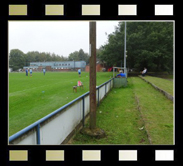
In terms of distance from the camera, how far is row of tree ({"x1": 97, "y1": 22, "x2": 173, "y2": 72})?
3316cm

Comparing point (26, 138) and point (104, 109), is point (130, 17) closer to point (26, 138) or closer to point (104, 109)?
point (26, 138)

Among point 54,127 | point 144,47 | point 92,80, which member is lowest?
point 54,127

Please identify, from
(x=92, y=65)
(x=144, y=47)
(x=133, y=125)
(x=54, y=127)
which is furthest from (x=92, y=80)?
(x=144, y=47)

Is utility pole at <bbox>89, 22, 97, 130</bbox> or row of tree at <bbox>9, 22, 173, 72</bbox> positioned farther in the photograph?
row of tree at <bbox>9, 22, 173, 72</bbox>

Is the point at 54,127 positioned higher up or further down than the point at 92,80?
further down

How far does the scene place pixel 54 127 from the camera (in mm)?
3855

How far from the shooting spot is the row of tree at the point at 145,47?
3316 centimetres

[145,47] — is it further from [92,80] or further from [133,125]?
[92,80]

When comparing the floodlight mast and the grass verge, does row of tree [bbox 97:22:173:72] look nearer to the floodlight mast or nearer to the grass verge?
the grass verge

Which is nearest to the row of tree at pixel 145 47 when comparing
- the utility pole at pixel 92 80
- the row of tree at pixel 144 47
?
the row of tree at pixel 144 47

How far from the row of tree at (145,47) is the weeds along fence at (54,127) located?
96.1 ft

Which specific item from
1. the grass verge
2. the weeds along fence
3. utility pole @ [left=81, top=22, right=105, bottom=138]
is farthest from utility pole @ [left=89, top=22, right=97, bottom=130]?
the grass verge

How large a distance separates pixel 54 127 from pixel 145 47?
33.6 meters

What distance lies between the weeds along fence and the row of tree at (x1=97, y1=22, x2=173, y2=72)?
96.1 ft
